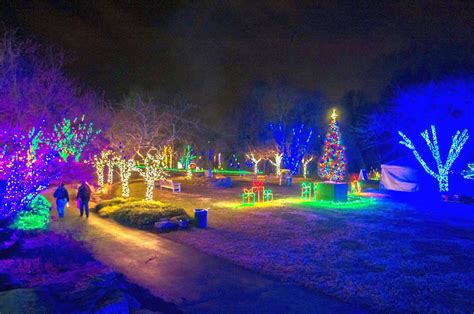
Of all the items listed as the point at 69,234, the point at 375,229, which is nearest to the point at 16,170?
the point at 69,234

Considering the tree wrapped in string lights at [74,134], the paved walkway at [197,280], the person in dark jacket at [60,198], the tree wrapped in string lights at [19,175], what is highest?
the tree wrapped in string lights at [74,134]

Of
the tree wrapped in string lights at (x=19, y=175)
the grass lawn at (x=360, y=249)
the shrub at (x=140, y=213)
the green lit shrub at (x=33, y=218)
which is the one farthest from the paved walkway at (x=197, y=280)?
the green lit shrub at (x=33, y=218)

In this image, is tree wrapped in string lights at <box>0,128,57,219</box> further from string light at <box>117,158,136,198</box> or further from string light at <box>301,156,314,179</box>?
string light at <box>301,156,314,179</box>

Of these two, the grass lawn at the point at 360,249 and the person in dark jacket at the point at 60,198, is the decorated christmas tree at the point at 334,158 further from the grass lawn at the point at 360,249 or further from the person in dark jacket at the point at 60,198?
the person in dark jacket at the point at 60,198

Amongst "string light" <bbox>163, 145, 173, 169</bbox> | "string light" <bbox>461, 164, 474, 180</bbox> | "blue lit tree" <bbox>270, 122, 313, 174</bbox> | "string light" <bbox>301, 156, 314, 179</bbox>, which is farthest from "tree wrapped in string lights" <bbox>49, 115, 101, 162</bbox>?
"blue lit tree" <bbox>270, 122, 313, 174</bbox>

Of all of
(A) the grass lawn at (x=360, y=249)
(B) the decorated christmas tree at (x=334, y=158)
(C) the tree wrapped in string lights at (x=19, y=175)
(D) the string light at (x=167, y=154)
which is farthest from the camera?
(D) the string light at (x=167, y=154)

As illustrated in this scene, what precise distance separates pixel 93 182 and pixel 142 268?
72.7ft

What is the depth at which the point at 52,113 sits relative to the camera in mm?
19750

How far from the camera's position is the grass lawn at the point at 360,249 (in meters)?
6.54

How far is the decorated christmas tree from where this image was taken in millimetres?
20625

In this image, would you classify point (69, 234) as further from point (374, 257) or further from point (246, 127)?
point (246, 127)

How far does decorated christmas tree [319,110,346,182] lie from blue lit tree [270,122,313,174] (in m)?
22.8

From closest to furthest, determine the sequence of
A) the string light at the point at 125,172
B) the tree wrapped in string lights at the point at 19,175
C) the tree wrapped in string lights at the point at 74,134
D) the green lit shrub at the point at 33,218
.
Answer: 1. the tree wrapped in string lights at the point at 19,175
2. the green lit shrub at the point at 33,218
3. the tree wrapped in string lights at the point at 74,134
4. the string light at the point at 125,172

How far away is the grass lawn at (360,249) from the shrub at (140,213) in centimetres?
150
